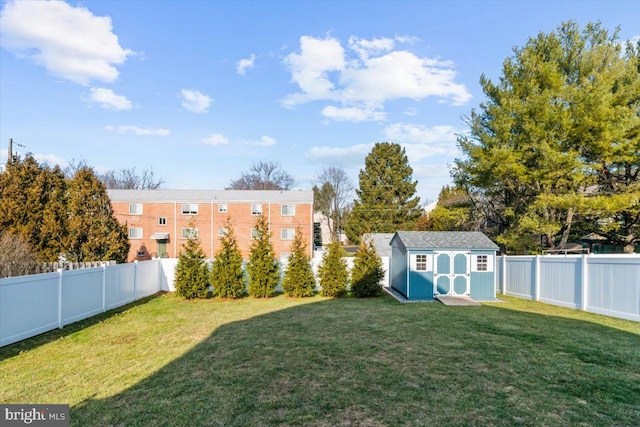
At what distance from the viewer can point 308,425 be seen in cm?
364

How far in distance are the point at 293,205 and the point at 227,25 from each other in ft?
59.1

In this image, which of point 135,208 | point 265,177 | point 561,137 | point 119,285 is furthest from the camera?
point 265,177

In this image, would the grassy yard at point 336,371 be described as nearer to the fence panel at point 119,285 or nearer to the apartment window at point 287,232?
the fence panel at point 119,285

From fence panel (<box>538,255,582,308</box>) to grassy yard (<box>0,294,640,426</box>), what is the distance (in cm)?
176

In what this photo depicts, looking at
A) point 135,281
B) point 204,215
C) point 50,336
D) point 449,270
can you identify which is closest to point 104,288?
point 135,281

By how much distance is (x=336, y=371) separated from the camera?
530cm

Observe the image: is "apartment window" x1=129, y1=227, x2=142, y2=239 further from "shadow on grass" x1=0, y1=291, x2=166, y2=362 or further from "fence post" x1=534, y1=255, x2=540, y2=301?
"fence post" x1=534, y1=255, x2=540, y2=301

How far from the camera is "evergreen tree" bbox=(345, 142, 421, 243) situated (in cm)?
3712

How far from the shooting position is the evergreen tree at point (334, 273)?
45.8 feet

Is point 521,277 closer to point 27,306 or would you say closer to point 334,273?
point 334,273

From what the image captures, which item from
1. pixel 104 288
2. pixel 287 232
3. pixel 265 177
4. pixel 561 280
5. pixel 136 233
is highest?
pixel 265 177

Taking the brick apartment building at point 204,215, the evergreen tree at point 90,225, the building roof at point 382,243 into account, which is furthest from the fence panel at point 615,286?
the brick apartment building at point 204,215

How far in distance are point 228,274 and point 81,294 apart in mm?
5238

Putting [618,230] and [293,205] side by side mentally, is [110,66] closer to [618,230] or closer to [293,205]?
[293,205]
